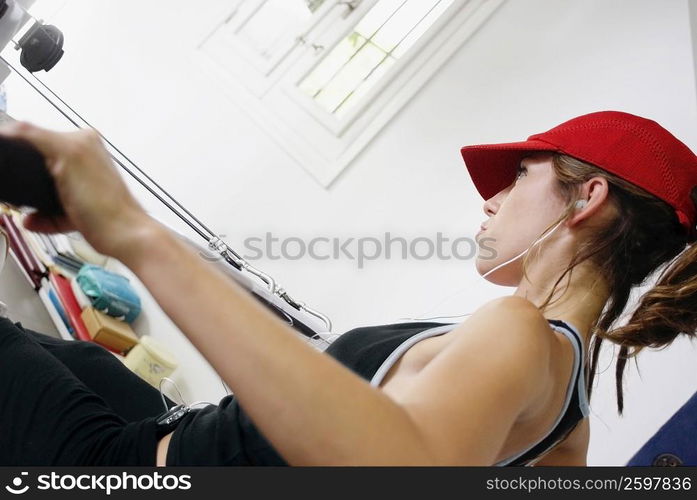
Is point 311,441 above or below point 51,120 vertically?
above

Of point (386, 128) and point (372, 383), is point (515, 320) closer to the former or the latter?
point (372, 383)

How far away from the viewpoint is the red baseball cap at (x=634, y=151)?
2.76 feet

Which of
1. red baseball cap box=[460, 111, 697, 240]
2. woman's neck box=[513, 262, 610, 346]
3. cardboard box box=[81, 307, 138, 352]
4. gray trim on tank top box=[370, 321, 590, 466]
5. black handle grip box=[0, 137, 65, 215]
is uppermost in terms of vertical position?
red baseball cap box=[460, 111, 697, 240]

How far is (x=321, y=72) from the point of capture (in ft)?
5.12

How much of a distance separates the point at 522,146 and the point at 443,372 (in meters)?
0.45

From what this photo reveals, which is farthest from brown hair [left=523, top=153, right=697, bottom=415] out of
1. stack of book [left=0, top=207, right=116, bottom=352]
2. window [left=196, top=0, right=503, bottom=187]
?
stack of book [left=0, top=207, right=116, bottom=352]

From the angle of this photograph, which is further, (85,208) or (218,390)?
(218,390)

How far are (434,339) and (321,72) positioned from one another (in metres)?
1.02

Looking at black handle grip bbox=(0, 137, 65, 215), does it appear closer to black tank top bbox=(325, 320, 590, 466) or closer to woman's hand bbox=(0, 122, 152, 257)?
woman's hand bbox=(0, 122, 152, 257)

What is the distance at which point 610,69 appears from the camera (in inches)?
55.7

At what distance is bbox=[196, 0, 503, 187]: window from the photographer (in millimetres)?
1512
